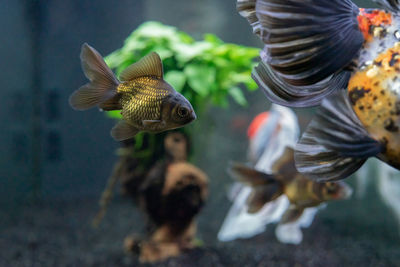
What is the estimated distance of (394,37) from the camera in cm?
70

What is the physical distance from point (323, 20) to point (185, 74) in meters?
1.50

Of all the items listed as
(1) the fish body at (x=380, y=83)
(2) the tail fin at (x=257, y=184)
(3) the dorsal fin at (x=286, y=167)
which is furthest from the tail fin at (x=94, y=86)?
(3) the dorsal fin at (x=286, y=167)

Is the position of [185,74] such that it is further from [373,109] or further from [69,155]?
[69,155]

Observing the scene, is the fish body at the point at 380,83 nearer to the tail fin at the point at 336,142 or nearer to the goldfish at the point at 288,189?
the tail fin at the point at 336,142

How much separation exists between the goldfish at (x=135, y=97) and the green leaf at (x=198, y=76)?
3.98 ft

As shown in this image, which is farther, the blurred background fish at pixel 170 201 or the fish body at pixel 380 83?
the blurred background fish at pixel 170 201

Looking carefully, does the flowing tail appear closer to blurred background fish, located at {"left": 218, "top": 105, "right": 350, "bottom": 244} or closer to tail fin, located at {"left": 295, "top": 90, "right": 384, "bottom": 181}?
tail fin, located at {"left": 295, "top": 90, "right": 384, "bottom": 181}

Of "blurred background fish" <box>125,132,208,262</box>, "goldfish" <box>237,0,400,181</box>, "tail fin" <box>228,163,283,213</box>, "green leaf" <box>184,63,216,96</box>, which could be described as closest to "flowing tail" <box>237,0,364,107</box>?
"goldfish" <box>237,0,400,181</box>

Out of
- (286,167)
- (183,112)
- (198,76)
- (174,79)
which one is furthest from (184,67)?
(183,112)

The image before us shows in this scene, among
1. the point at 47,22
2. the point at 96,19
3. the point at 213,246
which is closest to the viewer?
the point at 213,246

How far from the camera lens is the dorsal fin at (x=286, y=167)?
1804mm

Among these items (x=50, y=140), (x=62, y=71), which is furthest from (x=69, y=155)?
(x=62, y=71)

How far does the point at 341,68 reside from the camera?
721 mm

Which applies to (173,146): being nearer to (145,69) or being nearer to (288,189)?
(288,189)
